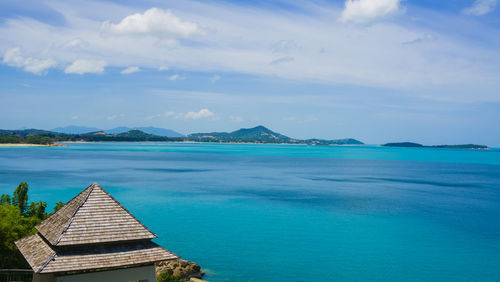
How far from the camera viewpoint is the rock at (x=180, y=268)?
21.5 m

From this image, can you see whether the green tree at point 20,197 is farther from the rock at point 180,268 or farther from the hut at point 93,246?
the hut at point 93,246

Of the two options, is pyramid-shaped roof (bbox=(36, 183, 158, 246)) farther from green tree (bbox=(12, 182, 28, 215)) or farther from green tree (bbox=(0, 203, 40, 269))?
green tree (bbox=(12, 182, 28, 215))

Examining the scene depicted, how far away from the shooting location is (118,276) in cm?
1012

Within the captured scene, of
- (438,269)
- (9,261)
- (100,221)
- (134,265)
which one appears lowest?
(438,269)

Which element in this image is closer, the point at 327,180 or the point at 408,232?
the point at 408,232

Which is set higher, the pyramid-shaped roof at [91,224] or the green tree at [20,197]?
the pyramid-shaped roof at [91,224]

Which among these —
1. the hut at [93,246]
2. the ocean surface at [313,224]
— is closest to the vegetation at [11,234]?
the hut at [93,246]

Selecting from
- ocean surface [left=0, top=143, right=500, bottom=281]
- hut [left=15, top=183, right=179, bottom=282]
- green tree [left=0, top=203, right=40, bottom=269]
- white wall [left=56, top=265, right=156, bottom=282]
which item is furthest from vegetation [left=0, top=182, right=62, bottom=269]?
ocean surface [left=0, top=143, right=500, bottom=281]

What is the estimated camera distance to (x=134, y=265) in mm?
10242

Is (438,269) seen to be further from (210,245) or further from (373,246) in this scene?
(210,245)

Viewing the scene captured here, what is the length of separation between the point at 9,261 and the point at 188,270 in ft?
29.5

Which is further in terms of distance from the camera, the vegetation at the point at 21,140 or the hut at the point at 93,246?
the vegetation at the point at 21,140

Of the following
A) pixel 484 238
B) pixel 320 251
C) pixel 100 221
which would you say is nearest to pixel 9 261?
pixel 100 221

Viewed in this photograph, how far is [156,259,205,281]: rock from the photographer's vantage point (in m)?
21.5
